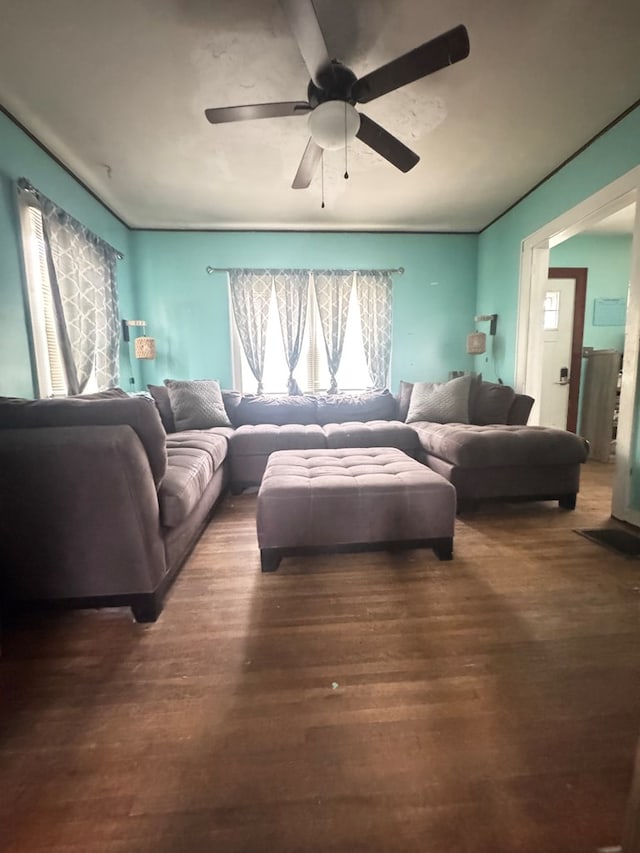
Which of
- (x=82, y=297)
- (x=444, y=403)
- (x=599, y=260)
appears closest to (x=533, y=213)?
(x=599, y=260)

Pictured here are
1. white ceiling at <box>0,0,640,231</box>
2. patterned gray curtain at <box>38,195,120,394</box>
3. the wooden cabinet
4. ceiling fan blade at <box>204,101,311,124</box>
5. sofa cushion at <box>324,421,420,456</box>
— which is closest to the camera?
white ceiling at <box>0,0,640,231</box>

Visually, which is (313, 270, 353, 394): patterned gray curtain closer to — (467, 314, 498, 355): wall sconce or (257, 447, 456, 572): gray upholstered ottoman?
(467, 314, 498, 355): wall sconce

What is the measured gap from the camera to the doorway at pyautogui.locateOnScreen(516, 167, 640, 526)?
2.21m

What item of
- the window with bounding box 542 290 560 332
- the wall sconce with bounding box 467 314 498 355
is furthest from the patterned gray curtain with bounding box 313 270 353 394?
the window with bounding box 542 290 560 332

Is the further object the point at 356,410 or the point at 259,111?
the point at 356,410

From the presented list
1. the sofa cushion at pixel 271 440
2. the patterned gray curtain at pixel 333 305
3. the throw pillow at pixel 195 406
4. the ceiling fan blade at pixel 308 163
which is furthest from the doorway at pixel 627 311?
the throw pillow at pixel 195 406

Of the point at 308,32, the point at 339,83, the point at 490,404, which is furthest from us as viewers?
the point at 490,404

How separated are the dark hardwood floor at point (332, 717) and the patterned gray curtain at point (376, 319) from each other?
9.80ft

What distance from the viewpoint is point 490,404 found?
10.3ft

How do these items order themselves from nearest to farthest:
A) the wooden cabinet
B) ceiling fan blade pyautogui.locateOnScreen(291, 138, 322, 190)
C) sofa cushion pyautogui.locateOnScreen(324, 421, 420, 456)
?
ceiling fan blade pyautogui.locateOnScreen(291, 138, 322, 190), sofa cushion pyautogui.locateOnScreen(324, 421, 420, 456), the wooden cabinet

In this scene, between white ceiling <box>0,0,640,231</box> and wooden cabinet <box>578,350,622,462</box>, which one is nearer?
white ceiling <box>0,0,640,231</box>

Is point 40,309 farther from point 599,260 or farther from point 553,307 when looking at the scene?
point 599,260

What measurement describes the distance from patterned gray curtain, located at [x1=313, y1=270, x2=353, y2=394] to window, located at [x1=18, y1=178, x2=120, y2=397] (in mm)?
2184

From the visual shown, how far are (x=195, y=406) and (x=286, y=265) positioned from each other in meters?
2.06
